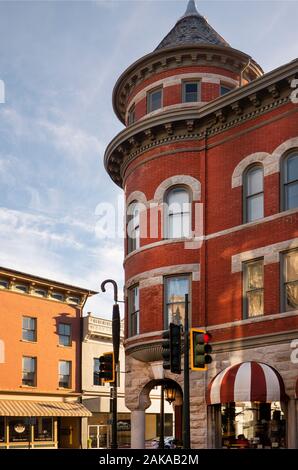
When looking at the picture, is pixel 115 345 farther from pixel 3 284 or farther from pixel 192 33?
pixel 3 284

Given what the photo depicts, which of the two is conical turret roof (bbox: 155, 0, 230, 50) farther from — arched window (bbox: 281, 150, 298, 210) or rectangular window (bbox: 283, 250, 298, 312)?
rectangular window (bbox: 283, 250, 298, 312)

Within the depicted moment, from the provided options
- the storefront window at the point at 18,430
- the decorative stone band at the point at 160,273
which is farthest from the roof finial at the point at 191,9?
the storefront window at the point at 18,430

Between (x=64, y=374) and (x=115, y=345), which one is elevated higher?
(x=115, y=345)

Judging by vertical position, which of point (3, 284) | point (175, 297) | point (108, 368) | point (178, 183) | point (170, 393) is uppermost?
point (178, 183)

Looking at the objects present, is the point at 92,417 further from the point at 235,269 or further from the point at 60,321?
the point at 235,269

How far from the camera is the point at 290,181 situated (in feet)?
79.0

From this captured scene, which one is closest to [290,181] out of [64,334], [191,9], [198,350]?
[198,350]

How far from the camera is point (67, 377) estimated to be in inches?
2162

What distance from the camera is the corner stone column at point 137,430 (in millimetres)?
27656

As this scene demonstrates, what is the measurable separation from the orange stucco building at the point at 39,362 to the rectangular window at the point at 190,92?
26626mm

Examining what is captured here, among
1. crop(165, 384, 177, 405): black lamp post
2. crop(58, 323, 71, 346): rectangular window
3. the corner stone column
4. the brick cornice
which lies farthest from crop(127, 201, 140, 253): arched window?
crop(58, 323, 71, 346): rectangular window

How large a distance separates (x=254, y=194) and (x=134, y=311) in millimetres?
7104

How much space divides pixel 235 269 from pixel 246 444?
5951mm

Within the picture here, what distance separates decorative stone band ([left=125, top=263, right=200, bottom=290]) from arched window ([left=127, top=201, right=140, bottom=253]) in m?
1.53
